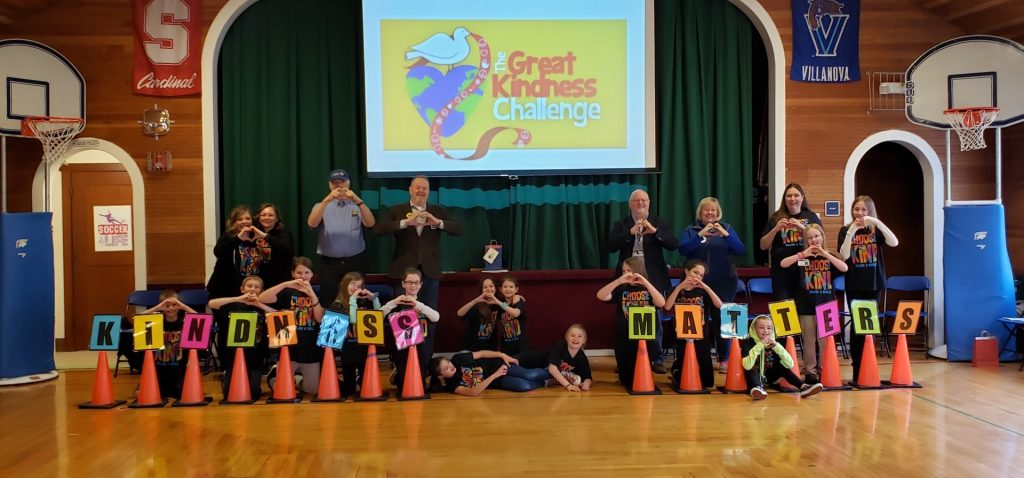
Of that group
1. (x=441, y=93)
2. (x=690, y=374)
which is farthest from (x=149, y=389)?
(x=690, y=374)

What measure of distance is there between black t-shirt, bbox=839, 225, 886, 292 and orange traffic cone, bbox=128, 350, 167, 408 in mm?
5086

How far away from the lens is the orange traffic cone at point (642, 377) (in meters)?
5.48

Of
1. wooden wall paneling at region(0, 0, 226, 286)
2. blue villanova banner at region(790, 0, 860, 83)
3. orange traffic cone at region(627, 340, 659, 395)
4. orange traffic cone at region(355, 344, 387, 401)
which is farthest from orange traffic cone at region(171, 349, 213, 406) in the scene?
blue villanova banner at region(790, 0, 860, 83)

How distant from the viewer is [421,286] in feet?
19.9

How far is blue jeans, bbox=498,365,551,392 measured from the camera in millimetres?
5594

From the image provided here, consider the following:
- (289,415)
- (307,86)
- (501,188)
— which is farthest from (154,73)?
(289,415)

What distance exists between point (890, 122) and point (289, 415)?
6.25m

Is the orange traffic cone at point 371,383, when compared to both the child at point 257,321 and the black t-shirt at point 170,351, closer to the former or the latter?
the child at point 257,321

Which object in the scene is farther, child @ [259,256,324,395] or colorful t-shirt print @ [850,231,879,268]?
colorful t-shirt print @ [850,231,879,268]

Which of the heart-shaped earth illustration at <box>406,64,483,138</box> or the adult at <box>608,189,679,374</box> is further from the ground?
the heart-shaped earth illustration at <box>406,64,483,138</box>

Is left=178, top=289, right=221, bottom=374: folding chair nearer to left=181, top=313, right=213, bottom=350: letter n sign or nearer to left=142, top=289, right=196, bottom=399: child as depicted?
left=142, top=289, right=196, bottom=399: child

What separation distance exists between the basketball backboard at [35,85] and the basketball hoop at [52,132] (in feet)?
0.77

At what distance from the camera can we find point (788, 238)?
583 centimetres

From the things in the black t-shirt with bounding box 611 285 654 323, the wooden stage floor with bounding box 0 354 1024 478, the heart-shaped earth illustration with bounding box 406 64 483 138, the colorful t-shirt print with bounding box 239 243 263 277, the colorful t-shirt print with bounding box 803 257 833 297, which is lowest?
the wooden stage floor with bounding box 0 354 1024 478
